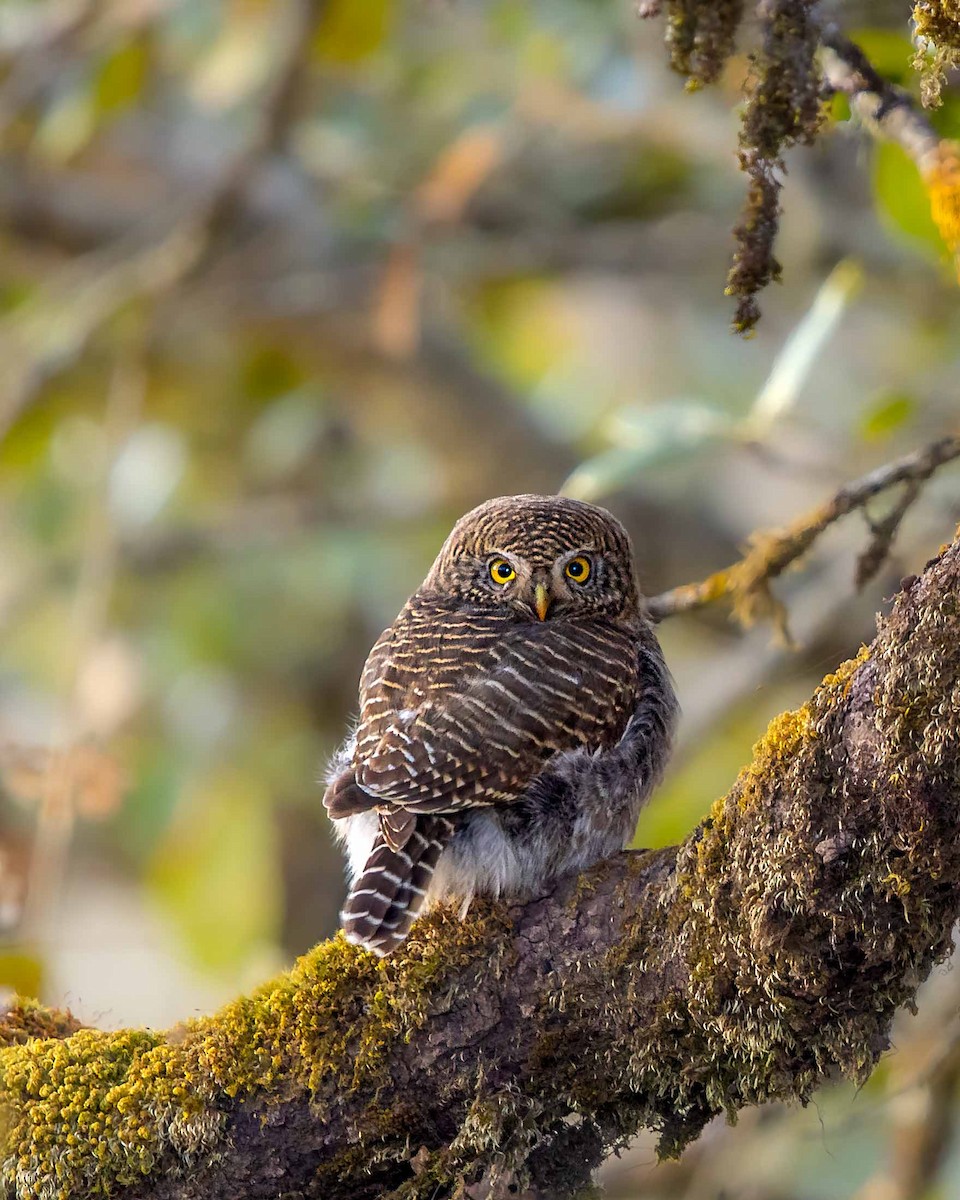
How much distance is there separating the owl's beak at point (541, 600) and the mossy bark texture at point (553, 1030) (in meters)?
0.92

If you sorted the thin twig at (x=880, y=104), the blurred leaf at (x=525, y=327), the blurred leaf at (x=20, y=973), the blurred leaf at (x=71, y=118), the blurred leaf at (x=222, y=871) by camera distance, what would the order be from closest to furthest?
the thin twig at (x=880, y=104) → the blurred leaf at (x=20, y=973) → the blurred leaf at (x=71, y=118) → the blurred leaf at (x=222, y=871) → the blurred leaf at (x=525, y=327)

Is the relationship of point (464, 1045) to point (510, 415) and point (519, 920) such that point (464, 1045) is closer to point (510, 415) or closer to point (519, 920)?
point (519, 920)

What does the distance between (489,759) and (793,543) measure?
2.29ft

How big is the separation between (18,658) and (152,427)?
4.87 ft

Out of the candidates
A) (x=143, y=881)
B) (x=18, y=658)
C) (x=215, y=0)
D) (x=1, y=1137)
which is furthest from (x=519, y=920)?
(x=18, y=658)

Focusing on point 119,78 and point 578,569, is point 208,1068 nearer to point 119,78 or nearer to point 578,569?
point 578,569

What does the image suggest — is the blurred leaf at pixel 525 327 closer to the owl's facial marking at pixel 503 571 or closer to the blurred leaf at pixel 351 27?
the blurred leaf at pixel 351 27

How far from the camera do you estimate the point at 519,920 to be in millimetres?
2395

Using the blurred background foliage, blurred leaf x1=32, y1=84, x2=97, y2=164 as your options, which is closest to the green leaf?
the blurred background foliage

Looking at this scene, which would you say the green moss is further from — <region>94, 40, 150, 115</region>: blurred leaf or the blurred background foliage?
<region>94, 40, 150, 115</region>: blurred leaf

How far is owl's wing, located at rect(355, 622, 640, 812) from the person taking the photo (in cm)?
268

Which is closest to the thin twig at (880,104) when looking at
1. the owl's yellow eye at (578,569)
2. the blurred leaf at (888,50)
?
the blurred leaf at (888,50)

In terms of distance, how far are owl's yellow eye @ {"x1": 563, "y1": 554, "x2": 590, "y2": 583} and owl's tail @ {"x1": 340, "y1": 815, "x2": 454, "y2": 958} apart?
2.70 feet

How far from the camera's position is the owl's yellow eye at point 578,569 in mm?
3355
